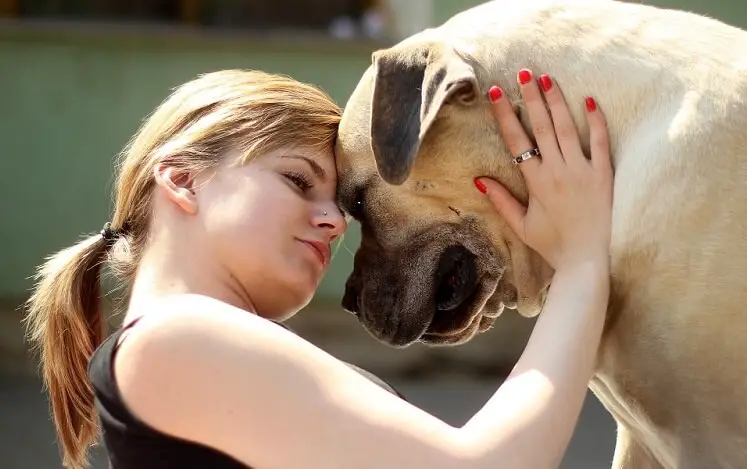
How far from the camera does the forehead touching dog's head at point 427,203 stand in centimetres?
209

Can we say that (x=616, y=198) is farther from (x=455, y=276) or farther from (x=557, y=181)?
(x=455, y=276)

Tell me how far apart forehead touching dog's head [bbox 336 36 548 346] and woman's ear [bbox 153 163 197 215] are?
0.34 m

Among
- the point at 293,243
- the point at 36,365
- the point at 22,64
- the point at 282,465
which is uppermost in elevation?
the point at 293,243

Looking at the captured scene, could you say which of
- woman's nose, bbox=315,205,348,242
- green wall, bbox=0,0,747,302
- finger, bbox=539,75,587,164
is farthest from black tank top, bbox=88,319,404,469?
green wall, bbox=0,0,747,302

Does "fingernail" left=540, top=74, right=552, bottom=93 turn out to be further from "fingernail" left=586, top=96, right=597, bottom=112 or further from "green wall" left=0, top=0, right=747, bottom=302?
"green wall" left=0, top=0, right=747, bottom=302

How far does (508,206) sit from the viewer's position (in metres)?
2.11

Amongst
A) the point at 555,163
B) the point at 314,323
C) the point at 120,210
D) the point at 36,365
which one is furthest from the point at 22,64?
the point at 555,163

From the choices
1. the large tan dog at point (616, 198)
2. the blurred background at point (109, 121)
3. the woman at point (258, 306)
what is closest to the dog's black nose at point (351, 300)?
the large tan dog at point (616, 198)

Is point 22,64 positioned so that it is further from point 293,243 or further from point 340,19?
point 293,243

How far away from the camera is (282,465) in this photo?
1.70 meters

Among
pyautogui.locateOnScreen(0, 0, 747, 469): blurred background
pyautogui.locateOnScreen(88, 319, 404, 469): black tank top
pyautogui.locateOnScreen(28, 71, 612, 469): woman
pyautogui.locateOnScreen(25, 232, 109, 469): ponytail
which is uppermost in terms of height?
pyautogui.locateOnScreen(28, 71, 612, 469): woman

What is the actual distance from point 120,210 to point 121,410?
0.56 meters

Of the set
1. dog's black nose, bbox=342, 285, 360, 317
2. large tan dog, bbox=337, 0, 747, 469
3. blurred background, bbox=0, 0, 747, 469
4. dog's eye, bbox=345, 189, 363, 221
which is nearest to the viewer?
large tan dog, bbox=337, 0, 747, 469

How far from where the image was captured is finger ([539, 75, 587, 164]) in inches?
79.8
